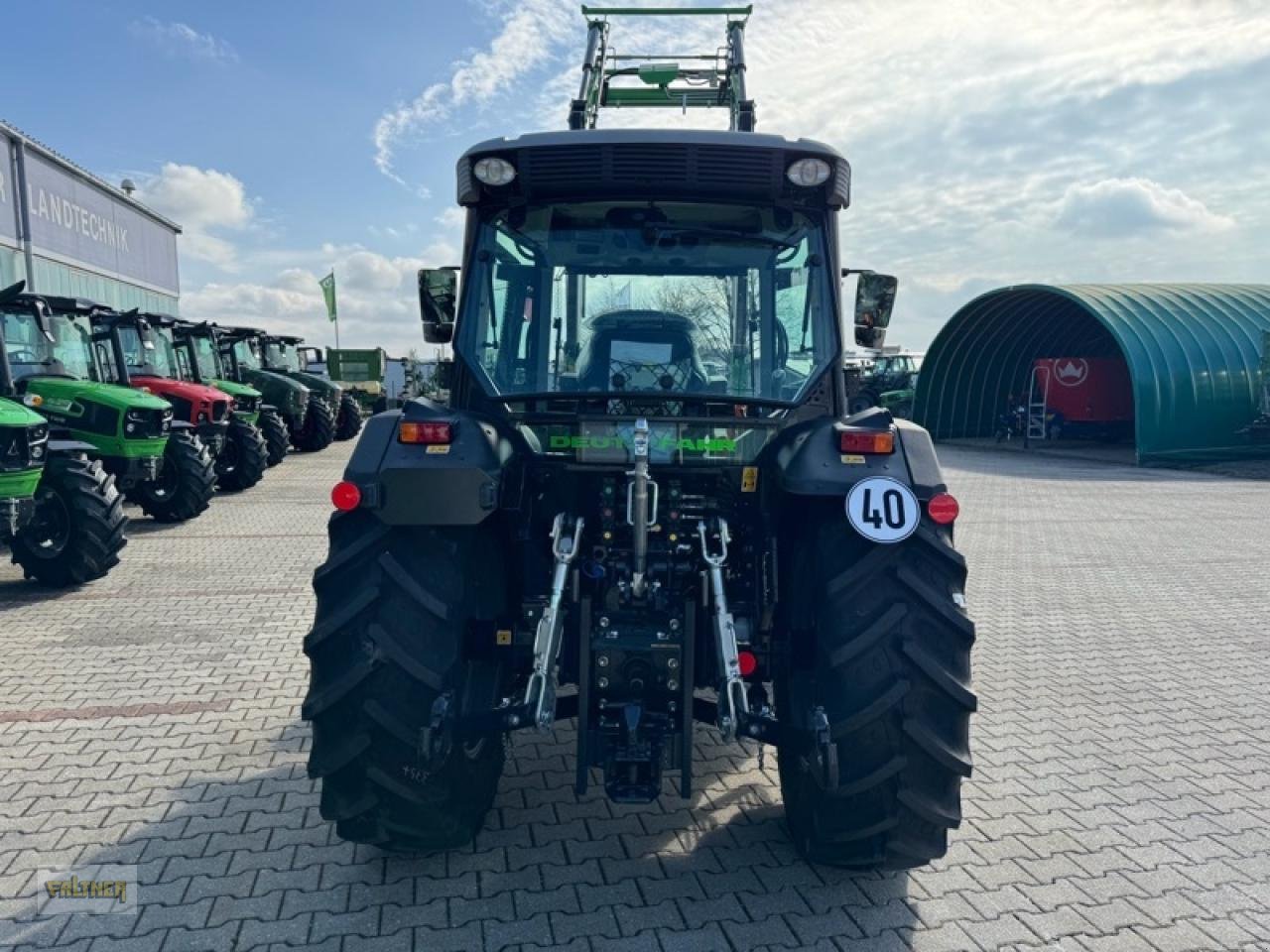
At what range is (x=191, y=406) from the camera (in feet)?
A: 37.6

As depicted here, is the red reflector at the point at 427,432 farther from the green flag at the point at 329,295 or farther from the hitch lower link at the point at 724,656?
the green flag at the point at 329,295

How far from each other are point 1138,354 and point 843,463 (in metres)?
19.0

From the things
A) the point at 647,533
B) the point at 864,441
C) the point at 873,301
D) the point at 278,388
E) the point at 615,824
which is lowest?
the point at 615,824

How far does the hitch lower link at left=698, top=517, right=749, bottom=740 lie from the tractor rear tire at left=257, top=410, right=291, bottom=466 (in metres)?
14.0

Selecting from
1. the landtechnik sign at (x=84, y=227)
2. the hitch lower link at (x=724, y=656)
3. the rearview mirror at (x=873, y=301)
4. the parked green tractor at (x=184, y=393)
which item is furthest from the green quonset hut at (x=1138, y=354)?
the landtechnik sign at (x=84, y=227)

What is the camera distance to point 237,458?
1332 centimetres

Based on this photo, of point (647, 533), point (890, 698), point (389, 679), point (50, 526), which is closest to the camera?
point (890, 698)

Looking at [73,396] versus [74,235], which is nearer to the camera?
[73,396]

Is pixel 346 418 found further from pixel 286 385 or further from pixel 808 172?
pixel 808 172

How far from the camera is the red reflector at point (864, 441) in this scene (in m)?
3.12

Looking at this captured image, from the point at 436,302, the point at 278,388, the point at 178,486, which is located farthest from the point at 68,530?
the point at 278,388

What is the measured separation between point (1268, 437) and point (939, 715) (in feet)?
70.5

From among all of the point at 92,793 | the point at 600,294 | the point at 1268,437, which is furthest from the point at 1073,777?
the point at 1268,437

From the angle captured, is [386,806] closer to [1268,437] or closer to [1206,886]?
[1206,886]
